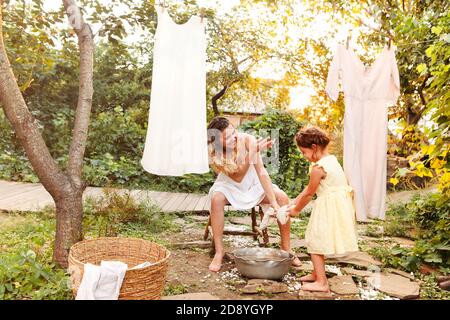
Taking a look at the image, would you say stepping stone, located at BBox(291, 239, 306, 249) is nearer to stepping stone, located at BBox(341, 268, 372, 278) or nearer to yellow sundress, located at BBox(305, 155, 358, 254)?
stepping stone, located at BBox(341, 268, 372, 278)

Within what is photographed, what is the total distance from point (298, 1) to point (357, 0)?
38.8 inches

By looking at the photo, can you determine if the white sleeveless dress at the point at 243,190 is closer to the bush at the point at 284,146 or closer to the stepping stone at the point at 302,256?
the stepping stone at the point at 302,256

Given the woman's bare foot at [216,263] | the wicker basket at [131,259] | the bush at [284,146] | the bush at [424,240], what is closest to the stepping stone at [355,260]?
the bush at [424,240]

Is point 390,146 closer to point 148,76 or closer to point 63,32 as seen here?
point 148,76

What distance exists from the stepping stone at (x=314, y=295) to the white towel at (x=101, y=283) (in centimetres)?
118

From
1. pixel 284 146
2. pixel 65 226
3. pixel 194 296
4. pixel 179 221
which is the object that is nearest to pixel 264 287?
pixel 194 296

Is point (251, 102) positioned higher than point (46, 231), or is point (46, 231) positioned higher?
point (251, 102)

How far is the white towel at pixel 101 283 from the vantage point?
7.14 feet

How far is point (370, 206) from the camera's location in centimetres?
337

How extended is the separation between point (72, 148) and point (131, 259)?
2.96ft

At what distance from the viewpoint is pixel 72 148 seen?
3008 millimetres

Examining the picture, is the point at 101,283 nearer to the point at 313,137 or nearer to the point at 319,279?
the point at 319,279

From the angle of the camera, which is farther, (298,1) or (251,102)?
(251,102)
